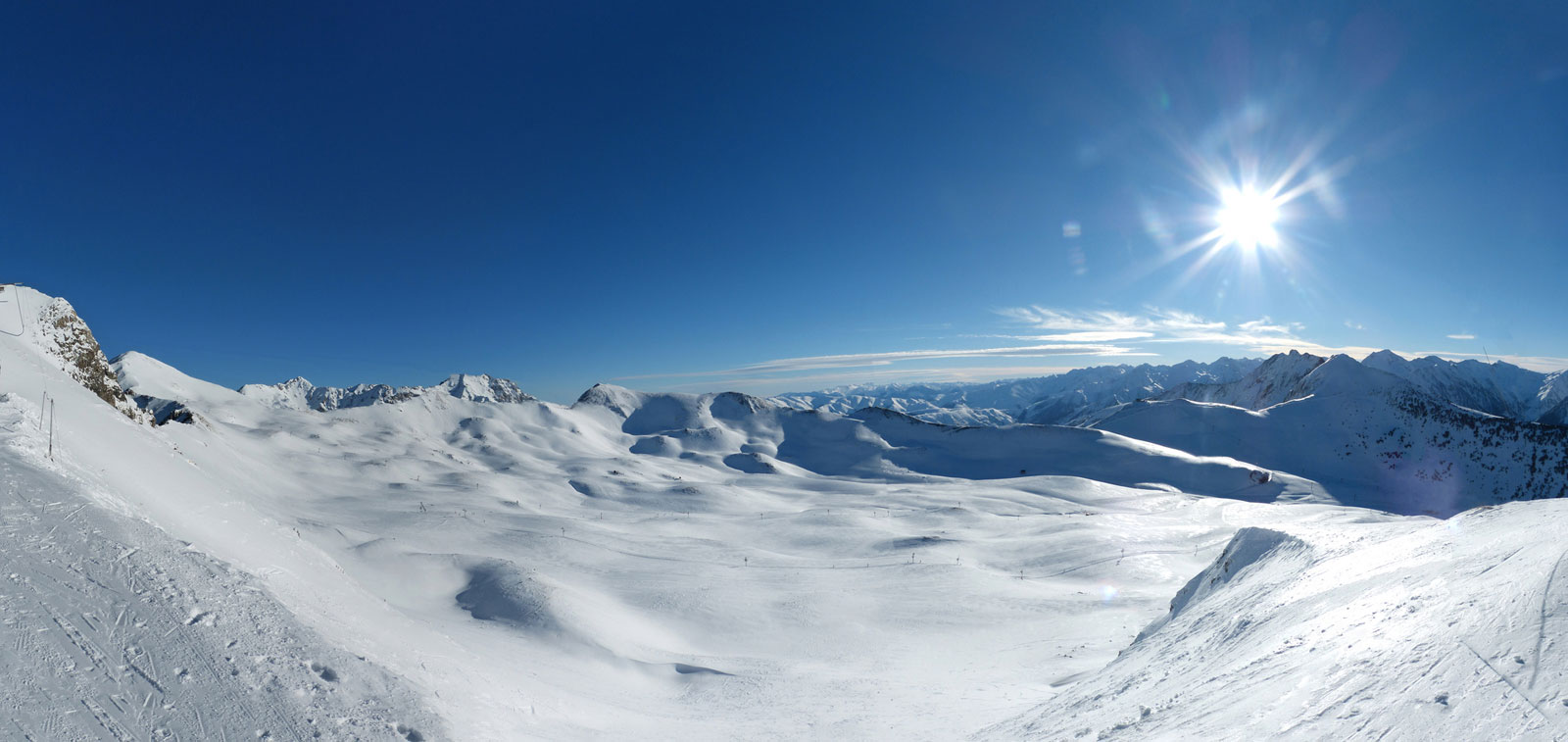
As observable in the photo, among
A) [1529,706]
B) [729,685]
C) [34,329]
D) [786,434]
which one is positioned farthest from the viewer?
[786,434]

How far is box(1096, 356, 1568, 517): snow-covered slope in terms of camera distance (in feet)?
268

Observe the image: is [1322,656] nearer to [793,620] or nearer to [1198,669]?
[1198,669]

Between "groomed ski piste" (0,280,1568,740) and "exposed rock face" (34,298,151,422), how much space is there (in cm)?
22

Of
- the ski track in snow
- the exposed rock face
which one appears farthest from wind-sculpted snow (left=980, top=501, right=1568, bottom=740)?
the exposed rock face

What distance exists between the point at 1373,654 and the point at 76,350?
137ft

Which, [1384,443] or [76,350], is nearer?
[76,350]

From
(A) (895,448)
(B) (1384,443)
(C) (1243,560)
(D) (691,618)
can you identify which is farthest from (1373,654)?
(B) (1384,443)

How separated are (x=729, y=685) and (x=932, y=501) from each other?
49.1 m

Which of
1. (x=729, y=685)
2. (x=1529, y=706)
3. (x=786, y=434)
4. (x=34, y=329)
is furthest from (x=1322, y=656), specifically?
(x=786, y=434)

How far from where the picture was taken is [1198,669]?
32.2 feet

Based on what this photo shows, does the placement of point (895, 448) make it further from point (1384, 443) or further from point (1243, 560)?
point (1243, 560)

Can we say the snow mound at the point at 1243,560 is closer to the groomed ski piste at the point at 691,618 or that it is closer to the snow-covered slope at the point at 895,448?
the groomed ski piste at the point at 691,618

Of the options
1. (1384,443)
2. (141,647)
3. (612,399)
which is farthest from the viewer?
(612,399)

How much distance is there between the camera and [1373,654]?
22.7 ft
